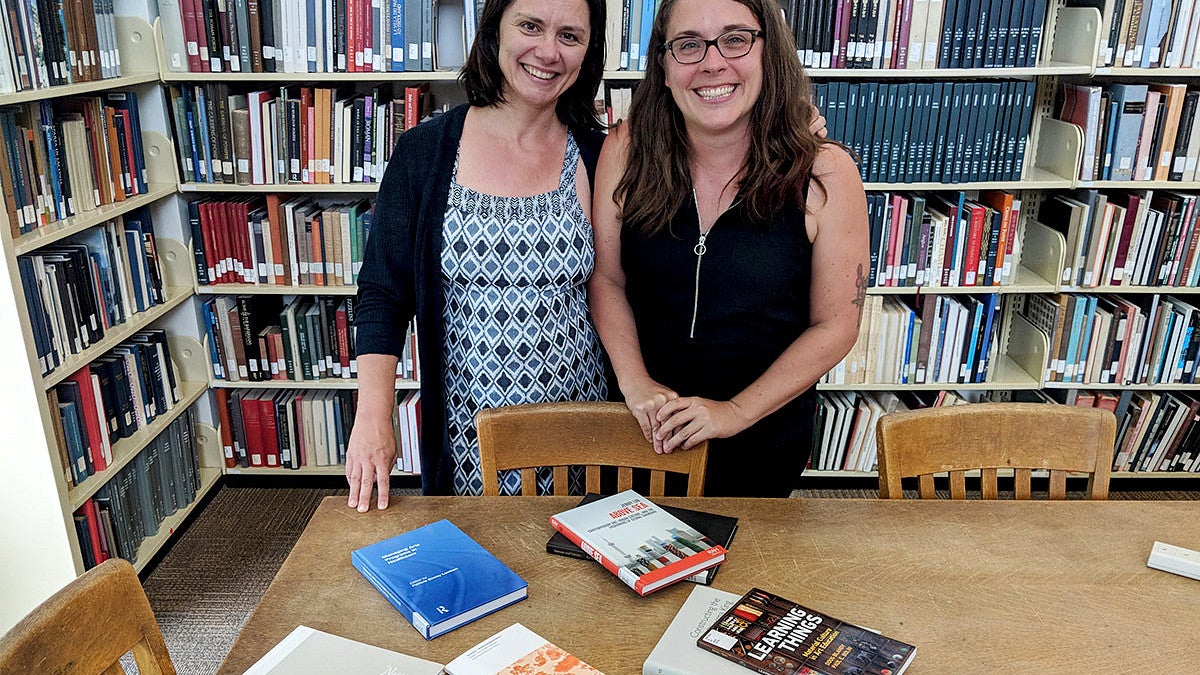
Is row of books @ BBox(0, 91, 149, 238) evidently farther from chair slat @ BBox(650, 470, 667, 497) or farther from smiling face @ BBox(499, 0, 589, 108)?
chair slat @ BBox(650, 470, 667, 497)

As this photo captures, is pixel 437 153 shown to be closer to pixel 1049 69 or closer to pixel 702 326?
pixel 702 326

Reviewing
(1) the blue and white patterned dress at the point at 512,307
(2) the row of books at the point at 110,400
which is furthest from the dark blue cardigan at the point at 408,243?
(2) the row of books at the point at 110,400

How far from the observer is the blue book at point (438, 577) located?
108cm

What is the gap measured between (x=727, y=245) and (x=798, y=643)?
2.38 feet

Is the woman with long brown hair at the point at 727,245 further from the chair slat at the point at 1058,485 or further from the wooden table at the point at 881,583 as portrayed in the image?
the chair slat at the point at 1058,485

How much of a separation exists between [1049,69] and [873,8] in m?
0.57

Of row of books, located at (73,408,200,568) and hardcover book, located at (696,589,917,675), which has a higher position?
hardcover book, located at (696,589,917,675)

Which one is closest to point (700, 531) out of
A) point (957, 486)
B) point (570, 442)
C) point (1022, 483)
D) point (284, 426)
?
point (570, 442)

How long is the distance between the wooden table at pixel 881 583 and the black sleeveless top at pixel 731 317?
0.97 ft

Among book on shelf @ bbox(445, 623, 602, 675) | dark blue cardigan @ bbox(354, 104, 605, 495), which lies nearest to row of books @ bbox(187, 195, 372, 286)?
dark blue cardigan @ bbox(354, 104, 605, 495)

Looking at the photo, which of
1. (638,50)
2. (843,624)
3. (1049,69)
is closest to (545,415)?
(843,624)

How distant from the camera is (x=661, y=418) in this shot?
1474 millimetres

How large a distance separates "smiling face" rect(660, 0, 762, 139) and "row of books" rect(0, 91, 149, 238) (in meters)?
1.62

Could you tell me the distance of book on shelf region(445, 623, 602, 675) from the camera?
993 millimetres
